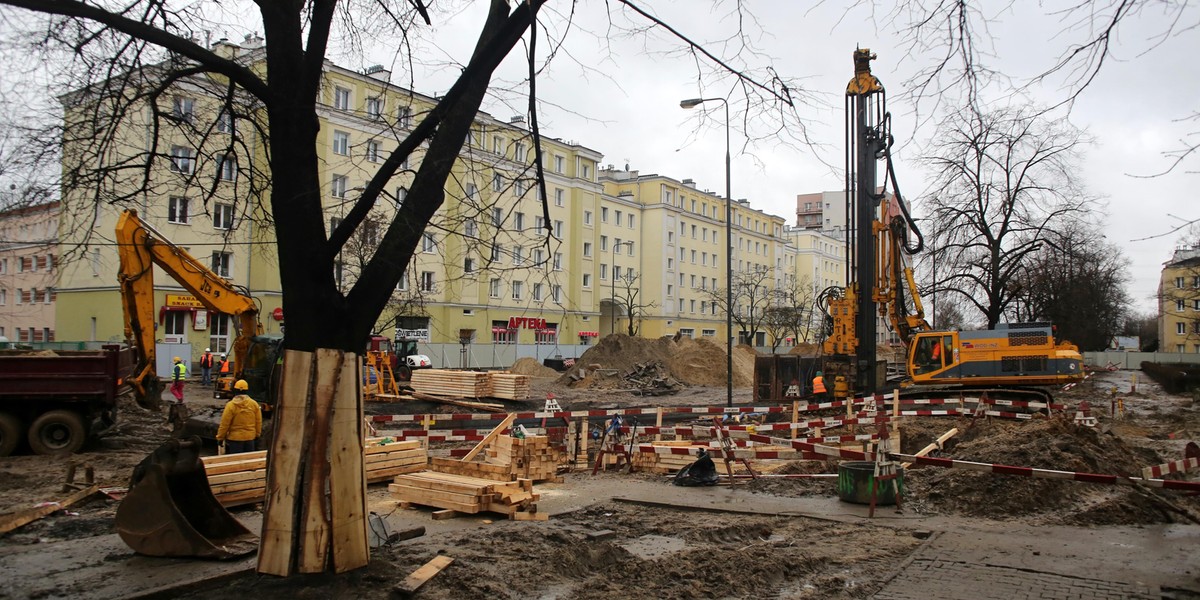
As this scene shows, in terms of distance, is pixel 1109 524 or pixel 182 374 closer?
pixel 1109 524

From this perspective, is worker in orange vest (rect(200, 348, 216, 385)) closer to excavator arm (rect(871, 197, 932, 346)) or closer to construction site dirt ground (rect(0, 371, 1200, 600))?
construction site dirt ground (rect(0, 371, 1200, 600))

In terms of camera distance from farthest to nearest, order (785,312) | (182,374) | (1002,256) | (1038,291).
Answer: (785,312) → (1038,291) → (1002,256) → (182,374)

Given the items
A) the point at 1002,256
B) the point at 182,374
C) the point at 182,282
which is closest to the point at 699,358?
the point at 1002,256

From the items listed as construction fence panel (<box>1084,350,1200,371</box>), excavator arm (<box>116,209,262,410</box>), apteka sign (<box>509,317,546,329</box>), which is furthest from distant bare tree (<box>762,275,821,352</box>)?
excavator arm (<box>116,209,262,410</box>)

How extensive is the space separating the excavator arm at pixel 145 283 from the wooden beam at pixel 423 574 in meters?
11.7

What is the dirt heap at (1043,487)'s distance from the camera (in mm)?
9812

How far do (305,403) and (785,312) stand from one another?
228 feet

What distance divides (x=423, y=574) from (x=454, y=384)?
22.9 m

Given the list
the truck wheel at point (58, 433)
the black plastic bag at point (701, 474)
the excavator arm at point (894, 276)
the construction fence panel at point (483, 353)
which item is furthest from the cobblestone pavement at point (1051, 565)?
the construction fence panel at point (483, 353)

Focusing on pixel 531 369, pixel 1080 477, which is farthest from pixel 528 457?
pixel 531 369

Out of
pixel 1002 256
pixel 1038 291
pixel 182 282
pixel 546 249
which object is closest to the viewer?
pixel 546 249

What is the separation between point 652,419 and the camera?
24219 mm

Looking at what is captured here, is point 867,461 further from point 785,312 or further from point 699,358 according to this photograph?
point 785,312

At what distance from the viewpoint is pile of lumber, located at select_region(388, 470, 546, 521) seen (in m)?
9.76
